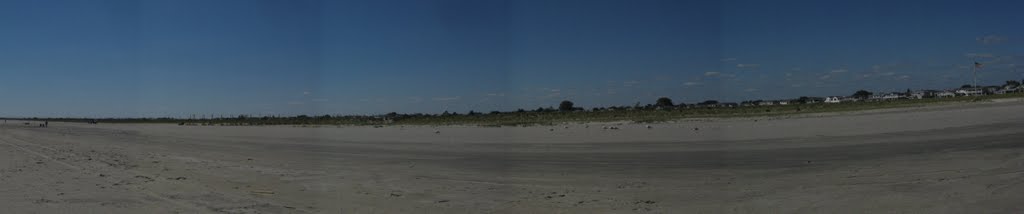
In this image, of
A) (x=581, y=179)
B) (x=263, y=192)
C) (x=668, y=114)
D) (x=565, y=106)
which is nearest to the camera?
(x=263, y=192)

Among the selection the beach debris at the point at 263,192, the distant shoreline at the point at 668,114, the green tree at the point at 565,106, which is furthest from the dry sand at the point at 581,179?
the green tree at the point at 565,106

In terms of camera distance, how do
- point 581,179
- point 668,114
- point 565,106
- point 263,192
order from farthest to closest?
point 565,106, point 668,114, point 581,179, point 263,192

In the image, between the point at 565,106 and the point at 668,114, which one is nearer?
the point at 668,114

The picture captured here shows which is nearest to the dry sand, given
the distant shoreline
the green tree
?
the distant shoreline

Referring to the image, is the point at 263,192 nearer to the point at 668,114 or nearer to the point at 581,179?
the point at 581,179

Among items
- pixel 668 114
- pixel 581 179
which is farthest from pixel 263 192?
pixel 668 114

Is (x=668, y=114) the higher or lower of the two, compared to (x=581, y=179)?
higher

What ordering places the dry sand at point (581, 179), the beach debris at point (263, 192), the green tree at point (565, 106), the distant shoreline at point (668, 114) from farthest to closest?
the green tree at point (565, 106) → the distant shoreline at point (668, 114) → the beach debris at point (263, 192) → the dry sand at point (581, 179)

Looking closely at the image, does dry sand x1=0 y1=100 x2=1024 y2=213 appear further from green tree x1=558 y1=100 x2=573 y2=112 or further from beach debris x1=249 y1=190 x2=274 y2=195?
green tree x1=558 y1=100 x2=573 y2=112

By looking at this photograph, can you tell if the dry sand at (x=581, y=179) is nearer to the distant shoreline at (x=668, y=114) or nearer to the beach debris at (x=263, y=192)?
the beach debris at (x=263, y=192)

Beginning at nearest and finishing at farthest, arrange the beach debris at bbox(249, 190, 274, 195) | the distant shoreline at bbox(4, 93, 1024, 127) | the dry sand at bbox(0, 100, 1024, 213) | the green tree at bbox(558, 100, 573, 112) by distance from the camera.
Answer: the dry sand at bbox(0, 100, 1024, 213), the beach debris at bbox(249, 190, 274, 195), the distant shoreline at bbox(4, 93, 1024, 127), the green tree at bbox(558, 100, 573, 112)

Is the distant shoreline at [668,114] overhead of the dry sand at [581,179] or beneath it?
overhead

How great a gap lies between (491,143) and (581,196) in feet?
34.0

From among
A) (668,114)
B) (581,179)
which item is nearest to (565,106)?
(668,114)
